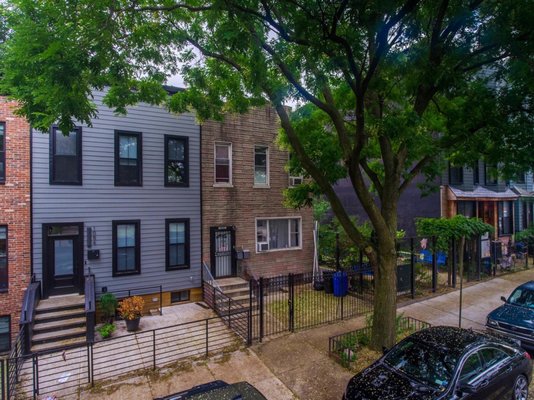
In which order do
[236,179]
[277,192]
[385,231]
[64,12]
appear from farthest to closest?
[277,192]
[236,179]
[385,231]
[64,12]

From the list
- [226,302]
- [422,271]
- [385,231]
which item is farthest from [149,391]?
[422,271]

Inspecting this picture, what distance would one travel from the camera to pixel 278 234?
14328 millimetres

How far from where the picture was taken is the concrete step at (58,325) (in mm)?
8781

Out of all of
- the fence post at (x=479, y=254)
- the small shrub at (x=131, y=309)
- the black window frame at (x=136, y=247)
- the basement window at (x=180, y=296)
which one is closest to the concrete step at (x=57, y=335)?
the small shrub at (x=131, y=309)

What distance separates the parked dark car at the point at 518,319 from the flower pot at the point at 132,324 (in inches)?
393

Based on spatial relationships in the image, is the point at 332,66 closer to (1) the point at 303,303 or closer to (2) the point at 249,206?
(2) the point at 249,206

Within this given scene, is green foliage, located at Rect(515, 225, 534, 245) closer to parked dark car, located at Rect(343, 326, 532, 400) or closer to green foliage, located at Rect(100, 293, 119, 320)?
parked dark car, located at Rect(343, 326, 532, 400)

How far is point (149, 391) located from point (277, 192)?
9.24m

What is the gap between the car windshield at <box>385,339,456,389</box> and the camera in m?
5.24

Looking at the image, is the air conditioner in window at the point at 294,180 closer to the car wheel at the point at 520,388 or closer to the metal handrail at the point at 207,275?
the metal handrail at the point at 207,275

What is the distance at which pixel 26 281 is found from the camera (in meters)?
9.63

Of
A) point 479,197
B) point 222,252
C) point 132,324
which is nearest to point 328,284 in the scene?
point 222,252

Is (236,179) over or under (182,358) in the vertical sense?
over

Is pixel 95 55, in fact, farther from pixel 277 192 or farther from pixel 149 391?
pixel 277 192
